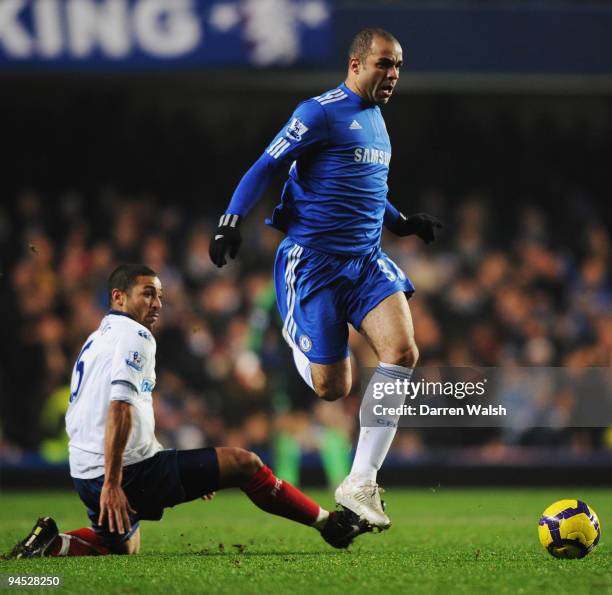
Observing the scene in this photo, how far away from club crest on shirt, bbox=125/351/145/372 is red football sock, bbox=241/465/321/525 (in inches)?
30.9

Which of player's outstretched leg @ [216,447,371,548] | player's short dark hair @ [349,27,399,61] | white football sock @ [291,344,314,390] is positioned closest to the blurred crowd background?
white football sock @ [291,344,314,390]

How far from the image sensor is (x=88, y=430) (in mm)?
5164

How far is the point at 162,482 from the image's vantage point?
5.15m

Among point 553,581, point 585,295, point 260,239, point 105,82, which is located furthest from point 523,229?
point 553,581

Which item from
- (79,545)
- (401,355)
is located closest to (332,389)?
(401,355)

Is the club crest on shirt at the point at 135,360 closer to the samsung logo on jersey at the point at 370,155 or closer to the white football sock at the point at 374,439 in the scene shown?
the white football sock at the point at 374,439

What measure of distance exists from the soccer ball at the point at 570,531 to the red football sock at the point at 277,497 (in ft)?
3.65

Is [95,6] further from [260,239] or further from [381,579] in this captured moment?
[381,579]

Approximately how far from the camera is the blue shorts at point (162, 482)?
16.8 ft

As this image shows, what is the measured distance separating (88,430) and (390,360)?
4.80ft

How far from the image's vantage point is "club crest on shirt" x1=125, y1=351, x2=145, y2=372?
16.5 ft

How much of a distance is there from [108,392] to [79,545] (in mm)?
799

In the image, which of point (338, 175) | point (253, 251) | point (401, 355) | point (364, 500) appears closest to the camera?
point (364, 500)

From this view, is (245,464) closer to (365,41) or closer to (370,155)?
(370,155)
